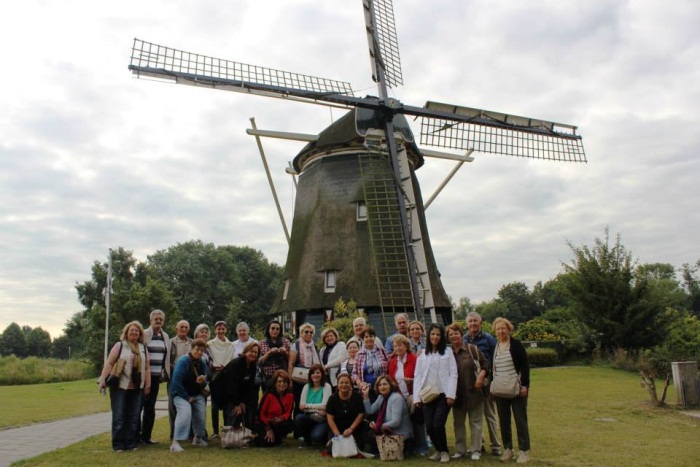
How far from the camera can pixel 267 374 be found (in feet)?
25.1

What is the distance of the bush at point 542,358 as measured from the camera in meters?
22.5

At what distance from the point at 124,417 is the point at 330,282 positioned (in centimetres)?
1145

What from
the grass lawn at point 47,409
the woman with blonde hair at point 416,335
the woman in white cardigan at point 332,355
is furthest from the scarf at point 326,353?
the grass lawn at point 47,409

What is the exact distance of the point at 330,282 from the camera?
1814cm

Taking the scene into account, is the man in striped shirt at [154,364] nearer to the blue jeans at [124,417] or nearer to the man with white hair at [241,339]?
the blue jeans at [124,417]

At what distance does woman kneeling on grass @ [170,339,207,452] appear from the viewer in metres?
7.18

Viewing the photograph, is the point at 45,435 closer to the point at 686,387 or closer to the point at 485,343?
the point at 485,343

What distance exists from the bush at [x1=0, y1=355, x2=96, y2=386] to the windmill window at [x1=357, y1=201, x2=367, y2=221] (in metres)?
19.9

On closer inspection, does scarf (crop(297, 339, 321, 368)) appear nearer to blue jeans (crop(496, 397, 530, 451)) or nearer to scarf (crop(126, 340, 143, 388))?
scarf (crop(126, 340, 143, 388))

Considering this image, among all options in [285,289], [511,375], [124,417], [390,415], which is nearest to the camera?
[511,375]

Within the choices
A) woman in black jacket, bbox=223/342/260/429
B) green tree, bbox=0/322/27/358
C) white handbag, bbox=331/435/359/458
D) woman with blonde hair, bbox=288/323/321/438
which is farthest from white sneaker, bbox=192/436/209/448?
green tree, bbox=0/322/27/358

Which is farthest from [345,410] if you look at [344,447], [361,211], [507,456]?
[361,211]

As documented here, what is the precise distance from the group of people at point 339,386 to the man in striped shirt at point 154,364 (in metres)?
0.01

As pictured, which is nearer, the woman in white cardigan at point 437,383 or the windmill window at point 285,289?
the woman in white cardigan at point 437,383
